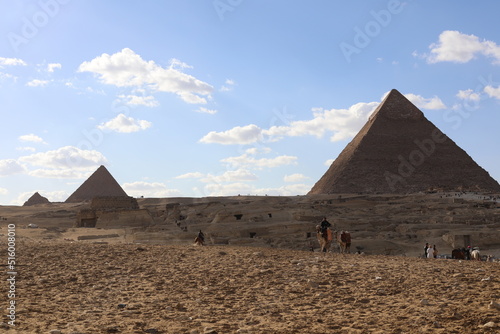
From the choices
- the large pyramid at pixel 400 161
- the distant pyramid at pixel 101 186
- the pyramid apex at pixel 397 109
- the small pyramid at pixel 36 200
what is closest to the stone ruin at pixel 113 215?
the distant pyramid at pixel 101 186

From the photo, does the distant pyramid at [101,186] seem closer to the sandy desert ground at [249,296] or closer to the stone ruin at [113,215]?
the stone ruin at [113,215]

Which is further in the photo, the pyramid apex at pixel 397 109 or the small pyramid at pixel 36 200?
the pyramid apex at pixel 397 109

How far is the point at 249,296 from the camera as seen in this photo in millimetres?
5141

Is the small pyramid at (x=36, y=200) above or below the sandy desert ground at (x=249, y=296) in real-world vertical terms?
above

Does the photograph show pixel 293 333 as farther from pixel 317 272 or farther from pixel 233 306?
pixel 317 272

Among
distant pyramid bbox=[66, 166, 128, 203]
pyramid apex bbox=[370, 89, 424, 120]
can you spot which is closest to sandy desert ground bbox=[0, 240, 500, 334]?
distant pyramid bbox=[66, 166, 128, 203]

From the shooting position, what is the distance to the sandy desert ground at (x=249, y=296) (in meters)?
4.11

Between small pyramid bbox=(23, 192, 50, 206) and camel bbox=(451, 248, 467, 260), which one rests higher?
small pyramid bbox=(23, 192, 50, 206)

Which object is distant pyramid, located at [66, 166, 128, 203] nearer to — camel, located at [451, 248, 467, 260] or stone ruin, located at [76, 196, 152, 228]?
stone ruin, located at [76, 196, 152, 228]

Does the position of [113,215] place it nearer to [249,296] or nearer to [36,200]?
[249,296]

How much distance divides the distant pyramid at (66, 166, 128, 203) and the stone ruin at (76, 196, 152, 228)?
27.6 metres

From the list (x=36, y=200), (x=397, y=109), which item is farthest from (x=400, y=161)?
(x=36, y=200)

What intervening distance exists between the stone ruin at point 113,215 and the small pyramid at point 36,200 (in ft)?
144

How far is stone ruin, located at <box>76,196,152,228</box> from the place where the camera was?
22.9m
